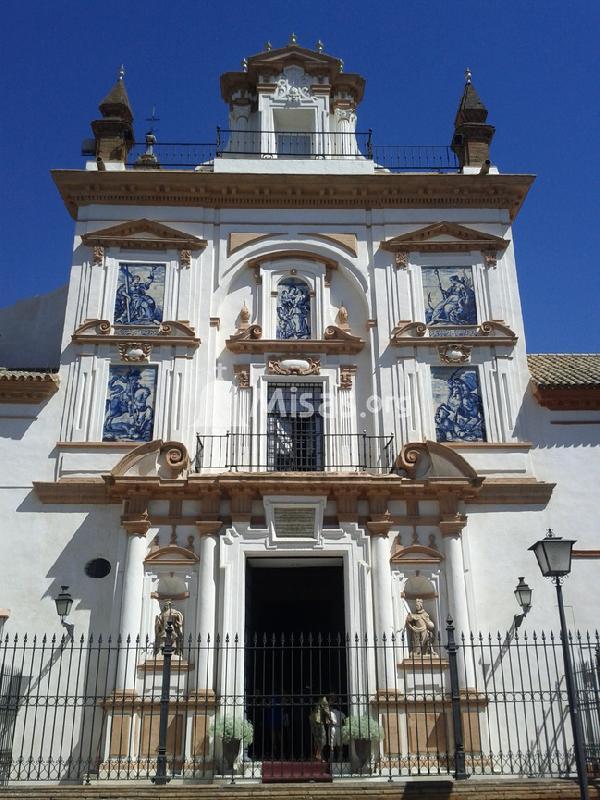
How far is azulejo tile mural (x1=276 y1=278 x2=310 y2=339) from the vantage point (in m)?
18.0

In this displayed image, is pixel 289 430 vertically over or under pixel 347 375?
under

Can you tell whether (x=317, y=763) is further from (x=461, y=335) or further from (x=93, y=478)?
(x=461, y=335)

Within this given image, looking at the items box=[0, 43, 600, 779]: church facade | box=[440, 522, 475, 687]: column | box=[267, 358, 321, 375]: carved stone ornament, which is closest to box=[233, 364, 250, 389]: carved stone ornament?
box=[0, 43, 600, 779]: church facade

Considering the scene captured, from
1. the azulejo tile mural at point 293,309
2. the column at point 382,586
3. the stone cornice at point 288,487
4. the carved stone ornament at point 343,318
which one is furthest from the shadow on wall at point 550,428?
the azulejo tile mural at point 293,309

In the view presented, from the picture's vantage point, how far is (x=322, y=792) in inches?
406

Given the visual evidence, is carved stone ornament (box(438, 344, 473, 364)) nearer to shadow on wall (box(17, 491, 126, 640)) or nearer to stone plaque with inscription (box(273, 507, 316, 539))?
stone plaque with inscription (box(273, 507, 316, 539))

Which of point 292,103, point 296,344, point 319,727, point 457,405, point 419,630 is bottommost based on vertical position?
point 319,727

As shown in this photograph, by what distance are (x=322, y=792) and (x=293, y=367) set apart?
9.01 m

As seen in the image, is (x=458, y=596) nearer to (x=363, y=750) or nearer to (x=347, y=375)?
(x=363, y=750)

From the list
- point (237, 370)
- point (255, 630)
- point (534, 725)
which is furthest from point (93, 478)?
point (534, 725)

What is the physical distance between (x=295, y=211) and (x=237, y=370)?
412 centimetres

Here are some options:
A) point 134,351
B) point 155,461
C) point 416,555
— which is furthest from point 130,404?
point 416,555

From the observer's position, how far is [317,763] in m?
12.6

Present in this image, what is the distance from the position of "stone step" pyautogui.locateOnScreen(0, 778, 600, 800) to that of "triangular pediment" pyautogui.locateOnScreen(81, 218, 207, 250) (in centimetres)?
1142
